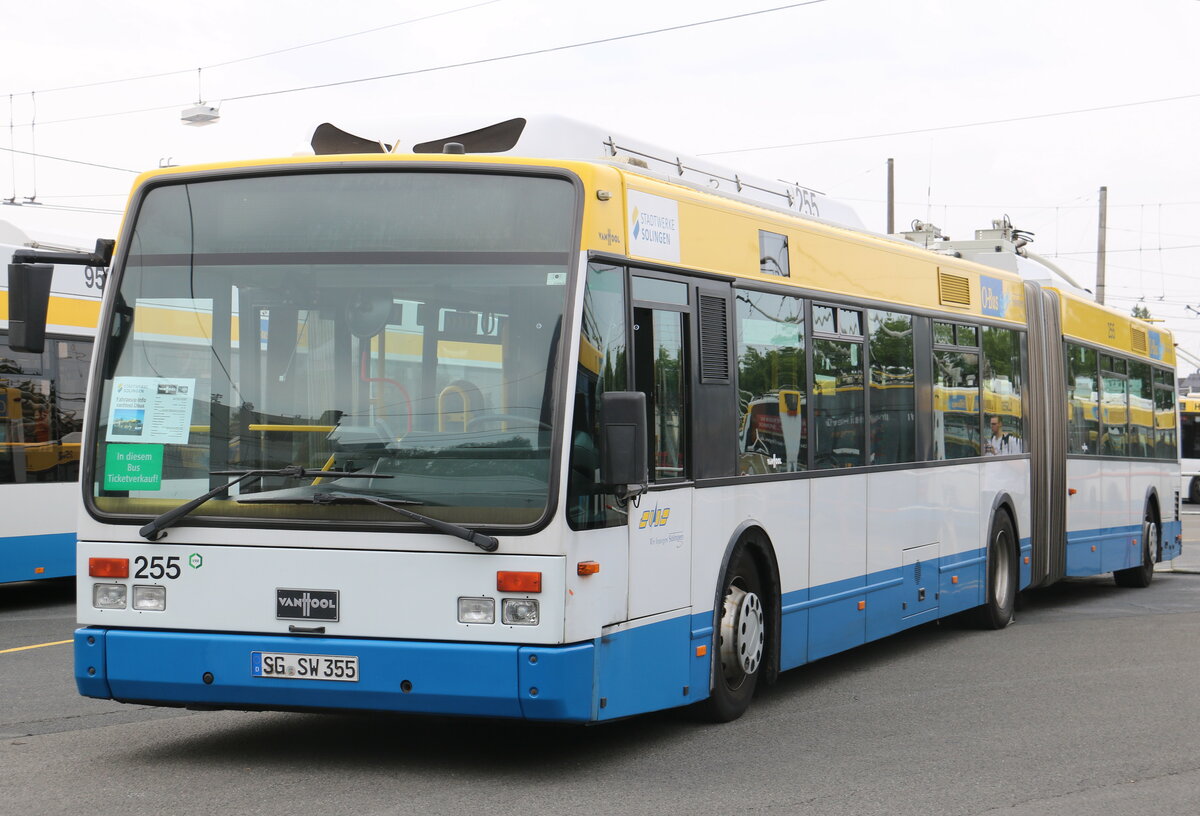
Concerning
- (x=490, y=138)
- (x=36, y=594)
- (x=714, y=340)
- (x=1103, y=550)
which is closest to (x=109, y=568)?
(x=490, y=138)

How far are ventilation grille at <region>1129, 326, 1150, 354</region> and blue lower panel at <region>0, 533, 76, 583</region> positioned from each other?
12.1m

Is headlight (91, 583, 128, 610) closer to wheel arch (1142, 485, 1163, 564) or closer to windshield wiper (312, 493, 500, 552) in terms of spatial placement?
windshield wiper (312, 493, 500, 552)

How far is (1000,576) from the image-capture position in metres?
14.0

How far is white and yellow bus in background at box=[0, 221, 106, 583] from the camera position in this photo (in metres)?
14.6

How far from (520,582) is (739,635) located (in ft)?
7.21

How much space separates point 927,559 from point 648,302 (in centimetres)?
506

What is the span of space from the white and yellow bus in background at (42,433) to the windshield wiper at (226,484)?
25.1ft

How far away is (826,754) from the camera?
25.9ft

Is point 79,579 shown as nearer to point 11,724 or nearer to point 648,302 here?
point 11,724

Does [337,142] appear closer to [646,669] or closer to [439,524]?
[439,524]

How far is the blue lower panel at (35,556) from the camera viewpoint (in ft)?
47.7

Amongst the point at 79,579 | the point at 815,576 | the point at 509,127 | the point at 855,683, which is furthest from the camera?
the point at 855,683

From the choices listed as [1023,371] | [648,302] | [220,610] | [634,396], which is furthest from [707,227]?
[1023,371]

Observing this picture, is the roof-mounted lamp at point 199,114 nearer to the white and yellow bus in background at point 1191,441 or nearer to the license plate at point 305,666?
the license plate at point 305,666
